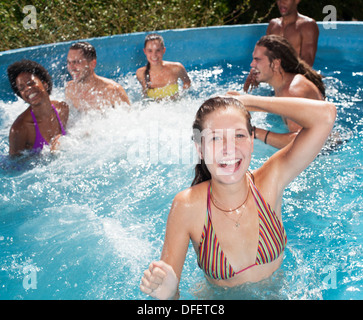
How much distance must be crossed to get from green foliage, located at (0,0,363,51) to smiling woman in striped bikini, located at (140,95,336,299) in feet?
18.5

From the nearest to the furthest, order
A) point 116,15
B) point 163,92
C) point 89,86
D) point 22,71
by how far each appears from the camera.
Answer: point 22,71 < point 89,86 < point 163,92 < point 116,15

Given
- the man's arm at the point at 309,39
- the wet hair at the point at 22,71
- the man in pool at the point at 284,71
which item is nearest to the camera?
the man in pool at the point at 284,71

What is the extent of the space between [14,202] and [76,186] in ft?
1.72

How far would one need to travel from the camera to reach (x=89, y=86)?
4902mm

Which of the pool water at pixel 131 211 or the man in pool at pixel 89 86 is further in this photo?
the man in pool at pixel 89 86

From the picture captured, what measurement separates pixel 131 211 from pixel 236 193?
161 cm

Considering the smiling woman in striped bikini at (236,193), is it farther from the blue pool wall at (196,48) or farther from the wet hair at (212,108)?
the blue pool wall at (196,48)

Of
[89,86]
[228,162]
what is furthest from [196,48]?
[228,162]

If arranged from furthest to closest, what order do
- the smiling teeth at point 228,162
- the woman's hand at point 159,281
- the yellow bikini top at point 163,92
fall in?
the yellow bikini top at point 163,92 → the smiling teeth at point 228,162 → the woman's hand at point 159,281

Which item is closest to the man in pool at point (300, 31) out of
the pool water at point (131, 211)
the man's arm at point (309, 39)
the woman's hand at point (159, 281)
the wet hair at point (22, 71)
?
the man's arm at point (309, 39)

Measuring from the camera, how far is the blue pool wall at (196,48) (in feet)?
20.3

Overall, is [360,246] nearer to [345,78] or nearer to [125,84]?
[345,78]

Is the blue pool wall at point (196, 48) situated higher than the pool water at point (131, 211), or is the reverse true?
the blue pool wall at point (196, 48)

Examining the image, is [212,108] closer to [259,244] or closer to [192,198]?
[192,198]
